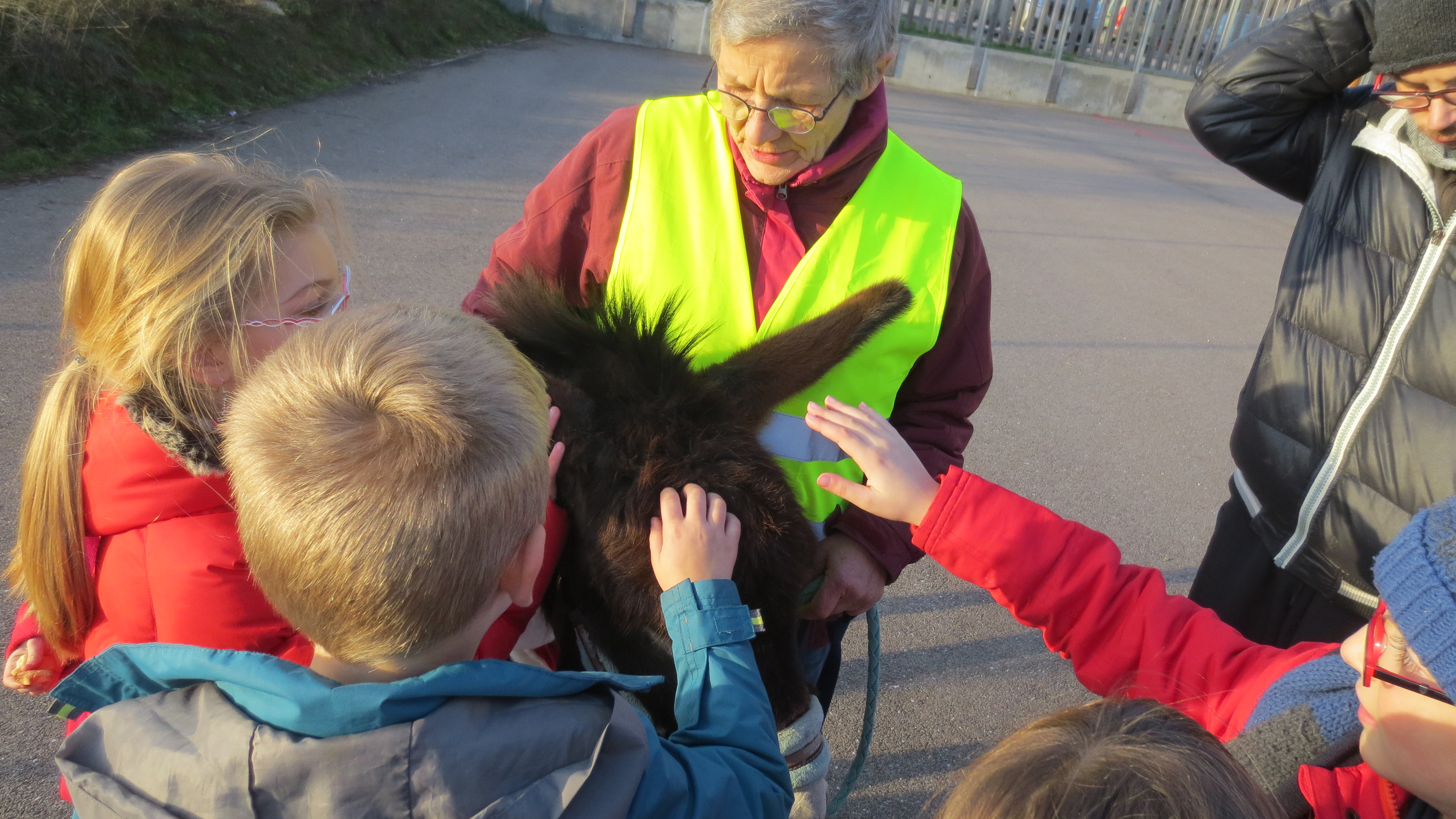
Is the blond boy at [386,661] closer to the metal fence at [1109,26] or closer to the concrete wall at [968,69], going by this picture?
the concrete wall at [968,69]

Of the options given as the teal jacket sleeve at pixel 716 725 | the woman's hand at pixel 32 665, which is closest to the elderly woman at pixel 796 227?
the teal jacket sleeve at pixel 716 725

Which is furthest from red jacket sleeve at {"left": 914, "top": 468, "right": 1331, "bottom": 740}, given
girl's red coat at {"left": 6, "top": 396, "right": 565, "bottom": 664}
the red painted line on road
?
the red painted line on road

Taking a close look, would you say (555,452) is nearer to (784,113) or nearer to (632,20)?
(784,113)

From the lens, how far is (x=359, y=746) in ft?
3.36

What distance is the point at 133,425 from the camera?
1468 mm

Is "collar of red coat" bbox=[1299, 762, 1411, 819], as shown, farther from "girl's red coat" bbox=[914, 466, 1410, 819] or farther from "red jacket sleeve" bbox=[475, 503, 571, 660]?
"red jacket sleeve" bbox=[475, 503, 571, 660]

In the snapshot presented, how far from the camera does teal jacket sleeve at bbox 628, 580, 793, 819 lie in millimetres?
1204

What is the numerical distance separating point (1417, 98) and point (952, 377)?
1.11 metres

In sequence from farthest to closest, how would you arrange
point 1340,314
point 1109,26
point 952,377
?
1. point 1109,26
2. point 1340,314
3. point 952,377

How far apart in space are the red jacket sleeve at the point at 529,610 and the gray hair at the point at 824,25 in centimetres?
99

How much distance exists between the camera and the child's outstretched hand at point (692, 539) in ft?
4.49

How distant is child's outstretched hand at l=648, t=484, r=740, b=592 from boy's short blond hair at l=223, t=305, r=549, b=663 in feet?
0.79

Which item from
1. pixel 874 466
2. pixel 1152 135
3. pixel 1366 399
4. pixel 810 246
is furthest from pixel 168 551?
pixel 1152 135

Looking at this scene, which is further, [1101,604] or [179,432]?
[1101,604]
